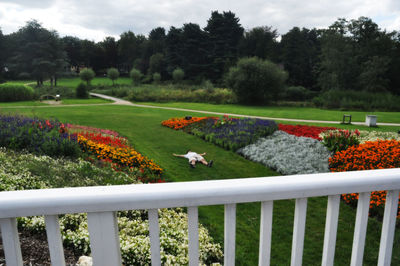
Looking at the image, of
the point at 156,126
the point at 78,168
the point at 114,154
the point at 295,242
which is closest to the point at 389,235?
the point at 295,242

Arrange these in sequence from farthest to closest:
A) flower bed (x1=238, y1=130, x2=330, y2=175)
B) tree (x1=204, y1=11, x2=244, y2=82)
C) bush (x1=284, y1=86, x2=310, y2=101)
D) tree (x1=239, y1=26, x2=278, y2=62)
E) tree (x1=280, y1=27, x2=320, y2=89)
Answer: tree (x1=239, y1=26, x2=278, y2=62) → tree (x1=204, y1=11, x2=244, y2=82) → tree (x1=280, y1=27, x2=320, y2=89) → bush (x1=284, y1=86, x2=310, y2=101) → flower bed (x1=238, y1=130, x2=330, y2=175)

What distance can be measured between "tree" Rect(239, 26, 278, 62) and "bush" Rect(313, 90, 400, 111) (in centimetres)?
2023

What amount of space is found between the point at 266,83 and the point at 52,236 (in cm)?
2548

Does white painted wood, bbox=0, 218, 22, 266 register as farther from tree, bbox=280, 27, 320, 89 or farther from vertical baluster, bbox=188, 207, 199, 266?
tree, bbox=280, 27, 320, 89

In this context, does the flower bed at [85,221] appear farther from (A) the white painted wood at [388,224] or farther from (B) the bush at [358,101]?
(B) the bush at [358,101]

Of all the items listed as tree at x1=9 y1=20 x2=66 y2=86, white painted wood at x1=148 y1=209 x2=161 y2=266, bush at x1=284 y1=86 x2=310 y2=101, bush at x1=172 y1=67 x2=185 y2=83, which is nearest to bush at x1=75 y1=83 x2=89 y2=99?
tree at x1=9 y1=20 x2=66 y2=86

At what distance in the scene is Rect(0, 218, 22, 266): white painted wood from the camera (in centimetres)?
80

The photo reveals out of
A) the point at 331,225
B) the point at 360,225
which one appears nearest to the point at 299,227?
the point at 331,225

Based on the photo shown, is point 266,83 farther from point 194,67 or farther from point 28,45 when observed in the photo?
point 28,45

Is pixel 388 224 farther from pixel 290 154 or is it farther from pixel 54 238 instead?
pixel 290 154

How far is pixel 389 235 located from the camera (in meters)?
1.06

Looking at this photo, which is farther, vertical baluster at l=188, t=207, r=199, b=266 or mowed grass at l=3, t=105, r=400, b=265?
mowed grass at l=3, t=105, r=400, b=265

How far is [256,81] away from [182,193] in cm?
2470

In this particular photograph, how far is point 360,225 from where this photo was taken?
3.34 feet
